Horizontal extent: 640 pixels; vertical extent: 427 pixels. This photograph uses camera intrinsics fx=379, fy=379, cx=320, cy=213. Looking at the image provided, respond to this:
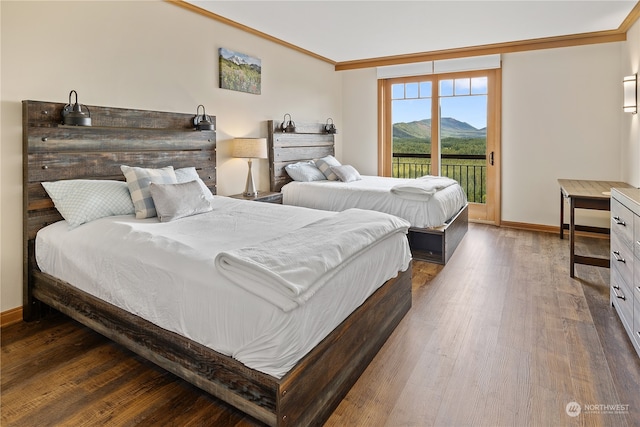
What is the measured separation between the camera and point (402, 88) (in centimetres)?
614

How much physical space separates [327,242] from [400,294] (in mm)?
945

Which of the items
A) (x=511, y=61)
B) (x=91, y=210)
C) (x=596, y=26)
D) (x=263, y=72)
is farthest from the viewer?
(x=511, y=61)

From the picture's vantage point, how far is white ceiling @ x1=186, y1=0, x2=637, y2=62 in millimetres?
3611

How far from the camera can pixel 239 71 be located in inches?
167

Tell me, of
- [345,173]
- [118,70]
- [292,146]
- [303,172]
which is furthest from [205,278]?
[292,146]

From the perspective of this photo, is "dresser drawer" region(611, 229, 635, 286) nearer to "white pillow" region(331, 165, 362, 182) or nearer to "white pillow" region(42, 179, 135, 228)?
"white pillow" region(331, 165, 362, 182)

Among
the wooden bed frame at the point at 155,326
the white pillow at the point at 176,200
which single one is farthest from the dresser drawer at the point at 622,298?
the white pillow at the point at 176,200

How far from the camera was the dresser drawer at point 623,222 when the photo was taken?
2213 millimetres

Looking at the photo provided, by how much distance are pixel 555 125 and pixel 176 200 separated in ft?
16.0

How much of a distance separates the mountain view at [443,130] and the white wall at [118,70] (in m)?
2.31

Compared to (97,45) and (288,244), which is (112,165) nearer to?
(97,45)

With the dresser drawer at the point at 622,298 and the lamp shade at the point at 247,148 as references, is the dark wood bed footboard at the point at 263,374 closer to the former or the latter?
the dresser drawer at the point at 622,298

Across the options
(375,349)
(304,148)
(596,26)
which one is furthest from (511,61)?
(375,349)

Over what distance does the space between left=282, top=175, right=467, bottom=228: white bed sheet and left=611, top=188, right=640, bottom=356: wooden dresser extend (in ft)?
4.91
